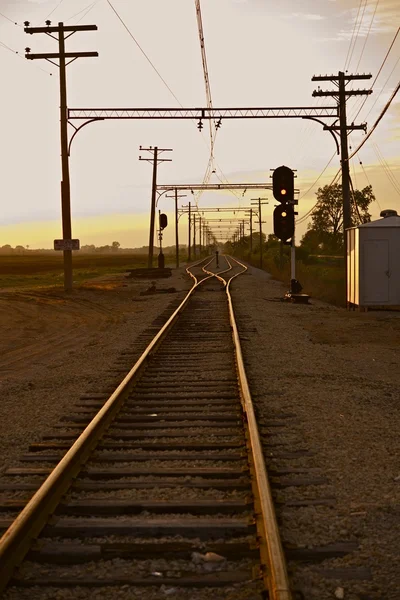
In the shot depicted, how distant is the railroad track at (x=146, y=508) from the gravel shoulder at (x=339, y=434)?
10.7 inches

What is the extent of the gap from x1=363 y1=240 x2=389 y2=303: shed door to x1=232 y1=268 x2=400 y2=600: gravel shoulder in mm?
5361

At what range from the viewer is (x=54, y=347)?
15680 mm

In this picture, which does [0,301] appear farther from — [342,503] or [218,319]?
[342,503]

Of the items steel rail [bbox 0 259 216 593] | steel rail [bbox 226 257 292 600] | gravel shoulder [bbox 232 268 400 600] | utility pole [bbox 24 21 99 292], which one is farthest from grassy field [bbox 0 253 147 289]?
steel rail [bbox 226 257 292 600]

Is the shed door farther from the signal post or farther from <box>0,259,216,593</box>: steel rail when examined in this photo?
<box>0,259,216,593</box>: steel rail

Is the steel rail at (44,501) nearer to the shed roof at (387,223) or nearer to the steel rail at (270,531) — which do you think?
the steel rail at (270,531)

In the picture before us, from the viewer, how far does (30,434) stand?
7.71 metres

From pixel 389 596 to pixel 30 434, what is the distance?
456cm

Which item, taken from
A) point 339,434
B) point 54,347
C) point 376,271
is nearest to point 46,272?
point 376,271

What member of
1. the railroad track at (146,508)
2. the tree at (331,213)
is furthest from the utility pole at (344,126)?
the tree at (331,213)

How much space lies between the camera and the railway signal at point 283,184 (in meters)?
23.1

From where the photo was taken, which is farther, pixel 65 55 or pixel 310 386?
pixel 65 55

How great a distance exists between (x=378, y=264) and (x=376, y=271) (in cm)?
22

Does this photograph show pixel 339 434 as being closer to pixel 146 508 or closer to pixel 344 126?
pixel 146 508
